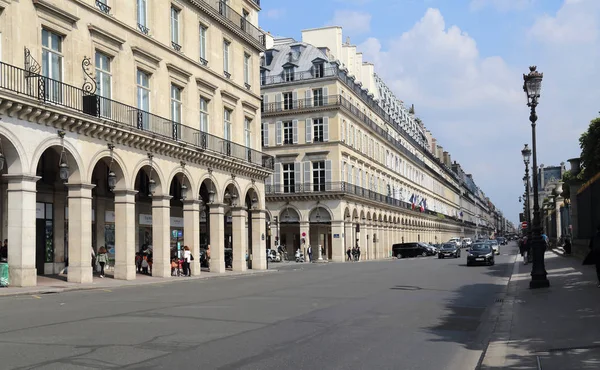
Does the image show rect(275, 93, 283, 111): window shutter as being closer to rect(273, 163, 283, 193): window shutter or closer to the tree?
rect(273, 163, 283, 193): window shutter

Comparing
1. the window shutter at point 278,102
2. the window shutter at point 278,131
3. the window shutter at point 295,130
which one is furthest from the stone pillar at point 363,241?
the window shutter at point 278,102

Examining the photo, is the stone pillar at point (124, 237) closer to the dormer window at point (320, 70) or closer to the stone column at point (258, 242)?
the stone column at point (258, 242)

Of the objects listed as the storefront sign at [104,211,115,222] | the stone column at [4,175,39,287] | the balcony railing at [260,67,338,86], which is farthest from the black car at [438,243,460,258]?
the stone column at [4,175,39,287]

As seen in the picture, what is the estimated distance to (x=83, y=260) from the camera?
24.6 metres

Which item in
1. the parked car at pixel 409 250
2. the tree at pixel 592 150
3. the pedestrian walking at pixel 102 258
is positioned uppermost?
the tree at pixel 592 150

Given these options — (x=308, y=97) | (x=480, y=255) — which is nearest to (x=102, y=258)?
(x=480, y=255)

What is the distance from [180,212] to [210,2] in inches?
478

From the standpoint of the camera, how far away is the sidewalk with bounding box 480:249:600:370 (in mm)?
8164

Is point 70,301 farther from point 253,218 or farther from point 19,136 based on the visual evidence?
point 253,218

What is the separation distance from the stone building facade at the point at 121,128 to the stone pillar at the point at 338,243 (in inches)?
831

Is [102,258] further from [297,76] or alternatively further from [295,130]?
[297,76]

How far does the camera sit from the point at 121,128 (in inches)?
1056

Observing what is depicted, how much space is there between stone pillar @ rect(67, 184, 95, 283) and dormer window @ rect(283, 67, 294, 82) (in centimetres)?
4420

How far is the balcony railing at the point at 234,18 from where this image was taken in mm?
36938
